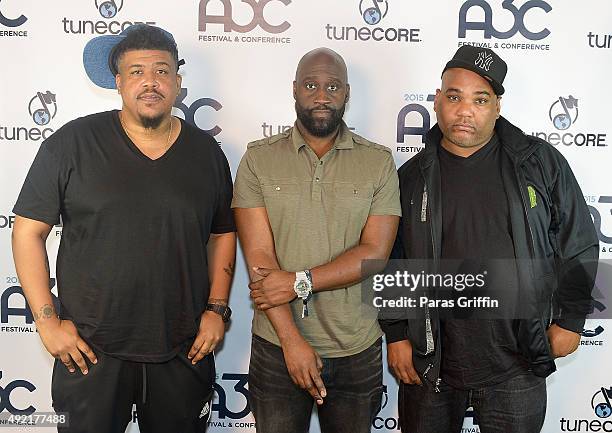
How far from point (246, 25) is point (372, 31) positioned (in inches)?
21.4

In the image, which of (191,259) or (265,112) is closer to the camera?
(191,259)

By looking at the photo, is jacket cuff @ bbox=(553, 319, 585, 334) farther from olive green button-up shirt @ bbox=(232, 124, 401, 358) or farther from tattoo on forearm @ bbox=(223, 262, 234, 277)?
tattoo on forearm @ bbox=(223, 262, 234, 277)

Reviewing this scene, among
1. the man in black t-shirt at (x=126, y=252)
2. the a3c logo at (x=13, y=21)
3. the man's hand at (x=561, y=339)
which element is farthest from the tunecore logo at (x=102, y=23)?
the man's hand at (x=561, y=339)

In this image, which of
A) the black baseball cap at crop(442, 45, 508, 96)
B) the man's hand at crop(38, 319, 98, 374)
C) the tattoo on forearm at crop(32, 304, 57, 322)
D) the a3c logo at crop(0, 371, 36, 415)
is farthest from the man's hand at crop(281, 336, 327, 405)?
the a3c logo at crop(0, 371, 36, 415)

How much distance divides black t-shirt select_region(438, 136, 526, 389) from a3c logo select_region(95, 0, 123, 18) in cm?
159

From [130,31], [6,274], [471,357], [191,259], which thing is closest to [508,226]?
[471,357]

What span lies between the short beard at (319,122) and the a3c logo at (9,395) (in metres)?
1.79

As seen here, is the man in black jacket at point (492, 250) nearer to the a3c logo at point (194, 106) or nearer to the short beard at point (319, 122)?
the short beard at point (319, 122)

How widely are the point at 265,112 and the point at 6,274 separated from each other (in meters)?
1.36

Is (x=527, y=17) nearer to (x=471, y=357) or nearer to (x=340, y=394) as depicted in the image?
(x=471, y=357)

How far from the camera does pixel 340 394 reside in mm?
2002

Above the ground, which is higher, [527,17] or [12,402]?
[527,17]

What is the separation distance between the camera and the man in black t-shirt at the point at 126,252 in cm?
186

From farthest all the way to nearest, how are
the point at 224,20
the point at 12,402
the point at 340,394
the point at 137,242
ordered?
the point at 12,402
the point at 224,20
the point at 340,394
the point at 137,242
